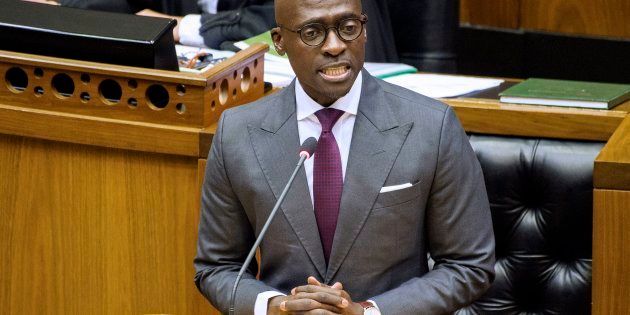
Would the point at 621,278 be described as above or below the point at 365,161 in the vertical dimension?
below

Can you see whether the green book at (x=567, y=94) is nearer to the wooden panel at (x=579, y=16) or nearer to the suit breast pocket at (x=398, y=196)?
the suit breast pocket at (x=398, y=196)

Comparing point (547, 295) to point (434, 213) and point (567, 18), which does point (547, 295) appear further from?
→ point (567, 18)

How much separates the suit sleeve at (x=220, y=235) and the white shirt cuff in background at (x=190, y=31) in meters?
1.54

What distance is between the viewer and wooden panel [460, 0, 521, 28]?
4.27 metres

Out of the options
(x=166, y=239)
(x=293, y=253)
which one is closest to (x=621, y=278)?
(x=293, y=253)

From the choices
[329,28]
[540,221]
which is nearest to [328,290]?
[329,28]

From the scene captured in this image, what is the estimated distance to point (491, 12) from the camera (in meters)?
4.36

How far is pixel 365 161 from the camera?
182 centimetres

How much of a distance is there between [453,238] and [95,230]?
35.0 inches

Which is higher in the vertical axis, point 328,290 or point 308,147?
point 308,147

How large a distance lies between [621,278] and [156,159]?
3.00ft

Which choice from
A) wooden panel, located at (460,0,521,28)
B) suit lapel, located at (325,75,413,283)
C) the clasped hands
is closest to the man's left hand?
the clasped hands

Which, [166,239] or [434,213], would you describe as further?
[166,239]

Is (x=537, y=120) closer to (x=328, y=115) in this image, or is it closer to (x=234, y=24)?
(x=328, y=115)
